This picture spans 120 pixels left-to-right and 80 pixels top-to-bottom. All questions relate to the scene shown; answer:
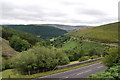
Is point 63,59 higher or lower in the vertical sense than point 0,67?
higher

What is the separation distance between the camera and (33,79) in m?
17.7

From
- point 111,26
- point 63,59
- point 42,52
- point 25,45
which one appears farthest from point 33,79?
point 111,26

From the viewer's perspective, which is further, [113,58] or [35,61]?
[35,61]

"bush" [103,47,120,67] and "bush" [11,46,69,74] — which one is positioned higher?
"bush" [103,47,120,67]

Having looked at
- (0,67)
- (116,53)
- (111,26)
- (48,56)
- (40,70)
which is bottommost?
(0,67)

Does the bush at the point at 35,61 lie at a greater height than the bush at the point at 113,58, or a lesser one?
lesser

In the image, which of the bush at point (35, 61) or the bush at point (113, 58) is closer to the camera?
the bush at point (113, 58)

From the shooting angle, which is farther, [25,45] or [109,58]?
[25,45]

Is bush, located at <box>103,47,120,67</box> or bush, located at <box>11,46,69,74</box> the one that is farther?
bush, located at <box>11,46,69,74</box>

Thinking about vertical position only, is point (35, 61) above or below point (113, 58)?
below

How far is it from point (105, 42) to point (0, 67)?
5374 cm

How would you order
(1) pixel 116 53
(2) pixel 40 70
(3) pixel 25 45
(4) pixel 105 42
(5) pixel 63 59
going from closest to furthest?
(1) pixel 116 53, (2) pixel 40 70, (5) pixel 63 59, (4) pixel 105 42, (3) pixel 25 45

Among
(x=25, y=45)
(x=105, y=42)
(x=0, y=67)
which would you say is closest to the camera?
(x=0, y=67)

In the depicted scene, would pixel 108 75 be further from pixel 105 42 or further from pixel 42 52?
pixel 105 42
